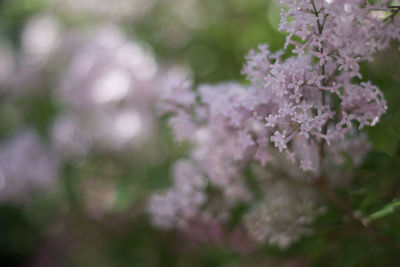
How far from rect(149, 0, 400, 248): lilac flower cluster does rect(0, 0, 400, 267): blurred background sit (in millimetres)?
199

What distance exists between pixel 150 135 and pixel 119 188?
0.25m

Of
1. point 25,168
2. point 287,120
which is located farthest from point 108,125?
point 287,120

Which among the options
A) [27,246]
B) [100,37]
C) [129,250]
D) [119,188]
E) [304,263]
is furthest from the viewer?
[27,246]

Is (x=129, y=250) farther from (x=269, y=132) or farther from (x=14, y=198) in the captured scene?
(x=269, y=132)

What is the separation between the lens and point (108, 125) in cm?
120

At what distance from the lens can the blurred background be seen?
1145 millimetres

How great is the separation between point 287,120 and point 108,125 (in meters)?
0.84

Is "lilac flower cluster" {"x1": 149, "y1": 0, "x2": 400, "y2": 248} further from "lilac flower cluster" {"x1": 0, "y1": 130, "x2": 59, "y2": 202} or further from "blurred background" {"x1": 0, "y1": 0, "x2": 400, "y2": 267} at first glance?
"lilac flower cluster" {"x1": 0, "y1": 130, "x2": 59, "y2": 202}

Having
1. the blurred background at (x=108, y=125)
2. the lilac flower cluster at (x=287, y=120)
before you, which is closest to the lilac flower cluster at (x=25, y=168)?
the blurred background at (x=108, y=125)

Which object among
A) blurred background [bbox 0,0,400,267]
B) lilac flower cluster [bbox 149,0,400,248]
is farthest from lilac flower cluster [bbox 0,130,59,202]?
lilac flower cluster [bbox 149,0,400,248]

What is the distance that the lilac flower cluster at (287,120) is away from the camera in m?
0.43

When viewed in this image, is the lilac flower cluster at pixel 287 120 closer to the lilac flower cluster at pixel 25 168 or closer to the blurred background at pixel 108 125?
the blurred background at pixel 108 125

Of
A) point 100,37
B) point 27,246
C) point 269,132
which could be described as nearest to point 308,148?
point 269,132

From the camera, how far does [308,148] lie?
56 cm
